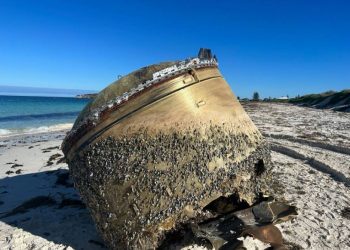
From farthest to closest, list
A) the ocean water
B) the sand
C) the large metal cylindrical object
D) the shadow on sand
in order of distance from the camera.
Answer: the ocean water
the shadow on sand
the sand
the large metal cylindrical object

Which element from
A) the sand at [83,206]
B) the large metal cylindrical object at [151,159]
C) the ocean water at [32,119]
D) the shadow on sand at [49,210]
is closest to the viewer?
the large metal cylindrical object at [151,159]

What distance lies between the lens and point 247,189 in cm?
393

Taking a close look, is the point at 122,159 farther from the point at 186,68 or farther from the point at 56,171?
the point at 56,171

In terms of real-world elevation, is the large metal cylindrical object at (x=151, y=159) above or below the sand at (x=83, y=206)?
above

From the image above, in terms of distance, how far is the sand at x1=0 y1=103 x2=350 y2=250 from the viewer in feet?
13.4

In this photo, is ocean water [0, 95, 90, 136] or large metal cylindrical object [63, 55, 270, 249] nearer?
large metal cylindrical object [63, 55, 270, 249]

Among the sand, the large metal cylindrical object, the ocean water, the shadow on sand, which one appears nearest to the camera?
the large metal cylindrical object

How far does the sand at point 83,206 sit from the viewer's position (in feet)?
13.4

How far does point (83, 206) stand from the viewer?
5359 mm

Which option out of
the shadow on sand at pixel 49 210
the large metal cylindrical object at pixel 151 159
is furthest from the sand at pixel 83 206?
the large metal cylindrical object at pixel 151 159

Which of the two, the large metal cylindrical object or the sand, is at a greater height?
the large metal cylindrical object

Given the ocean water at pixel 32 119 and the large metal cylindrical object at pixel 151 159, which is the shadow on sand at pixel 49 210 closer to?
the large metal cylindrical object at pixel 151 159

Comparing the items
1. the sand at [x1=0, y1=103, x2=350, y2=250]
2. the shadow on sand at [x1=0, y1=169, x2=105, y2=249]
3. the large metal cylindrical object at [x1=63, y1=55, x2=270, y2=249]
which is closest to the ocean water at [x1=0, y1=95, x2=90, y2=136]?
the sand at [x1=0, y1=103, x2=350, y2=250]

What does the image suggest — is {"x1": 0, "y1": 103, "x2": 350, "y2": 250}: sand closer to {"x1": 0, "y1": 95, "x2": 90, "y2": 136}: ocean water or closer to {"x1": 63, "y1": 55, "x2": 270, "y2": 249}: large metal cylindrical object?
{"x1": 63, "y1": 55, "x2": 270, "y2": 249}: large metal cylindrical object
